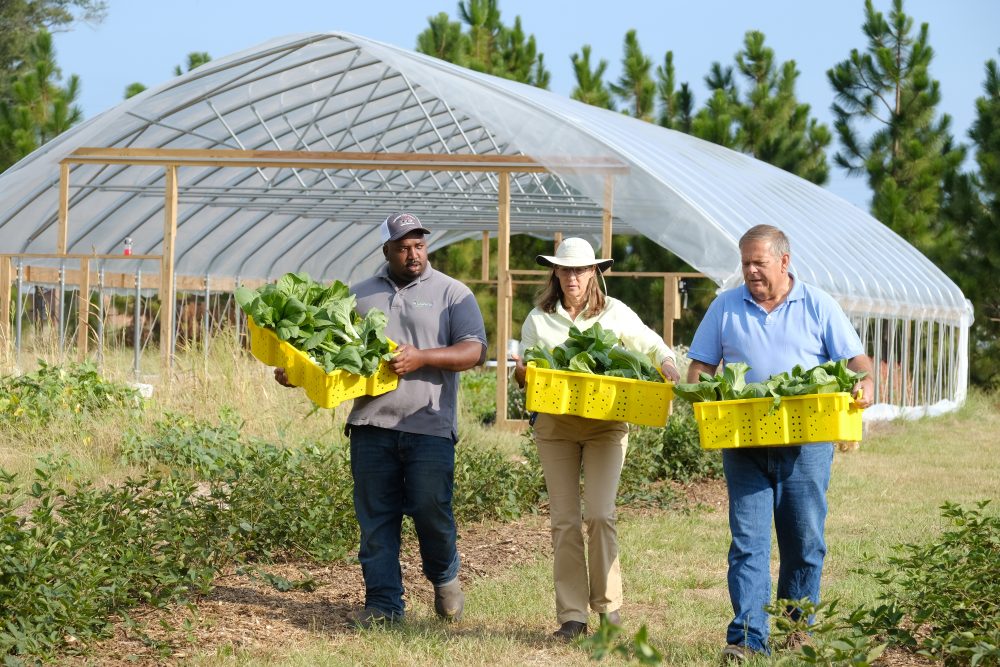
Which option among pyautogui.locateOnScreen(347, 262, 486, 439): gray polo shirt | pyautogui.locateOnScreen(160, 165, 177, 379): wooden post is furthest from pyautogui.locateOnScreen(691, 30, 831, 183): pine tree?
pyautogui.locateOnScreen(347, 262, 486, 439): gray polo shirt

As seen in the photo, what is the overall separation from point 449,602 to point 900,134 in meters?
17.6

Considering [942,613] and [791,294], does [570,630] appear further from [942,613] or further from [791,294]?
[791,294]

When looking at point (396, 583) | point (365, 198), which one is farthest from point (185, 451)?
point (365, 198)

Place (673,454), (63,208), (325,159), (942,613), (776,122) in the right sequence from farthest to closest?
(776,122)
(63,208)
(325,159)
(673,454)
(942,613)

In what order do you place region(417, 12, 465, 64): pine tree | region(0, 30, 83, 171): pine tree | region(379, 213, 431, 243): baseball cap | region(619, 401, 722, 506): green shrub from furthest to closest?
region(417, 12, 465, 64): pine tree < region(0, 30, 83, 171): pine tree < region(619, 401, 722, 506): green shrub < region(379, 213, 431, 243): baseball cap

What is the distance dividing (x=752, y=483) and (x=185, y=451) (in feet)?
13.0

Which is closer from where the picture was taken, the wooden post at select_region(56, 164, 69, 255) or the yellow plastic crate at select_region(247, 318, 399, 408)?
the yellow plastic crate at select_region(247, 318, 399, 408)

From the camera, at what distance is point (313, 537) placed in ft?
20.2

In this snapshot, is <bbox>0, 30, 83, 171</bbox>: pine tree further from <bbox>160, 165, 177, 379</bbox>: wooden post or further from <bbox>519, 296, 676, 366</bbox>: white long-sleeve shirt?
<bbox>519, 296, 676, 366</bbox>: white long-sleeve shirt

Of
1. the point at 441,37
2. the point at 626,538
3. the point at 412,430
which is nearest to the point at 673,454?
the point at 626,538

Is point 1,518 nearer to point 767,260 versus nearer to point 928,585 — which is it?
point 767,260

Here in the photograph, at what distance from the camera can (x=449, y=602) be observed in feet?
17.2

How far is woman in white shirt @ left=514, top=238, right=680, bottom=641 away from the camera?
4887 mm

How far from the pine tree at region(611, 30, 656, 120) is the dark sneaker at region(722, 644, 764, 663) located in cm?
1901
